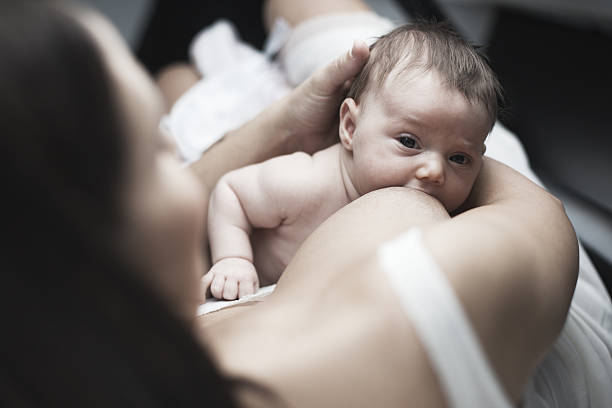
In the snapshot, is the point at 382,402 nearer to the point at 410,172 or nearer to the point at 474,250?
the point at 474,250

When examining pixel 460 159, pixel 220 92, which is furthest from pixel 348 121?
pixel 220 92

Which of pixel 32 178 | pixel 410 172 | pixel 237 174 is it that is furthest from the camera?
pixel 237 174

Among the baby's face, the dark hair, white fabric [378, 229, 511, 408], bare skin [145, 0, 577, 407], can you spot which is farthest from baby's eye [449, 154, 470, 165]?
the dark hair

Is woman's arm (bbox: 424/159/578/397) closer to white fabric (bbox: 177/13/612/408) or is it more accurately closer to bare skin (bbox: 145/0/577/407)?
bare skin (bbox: 145/0/577/407)

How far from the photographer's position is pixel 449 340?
429 millimetres

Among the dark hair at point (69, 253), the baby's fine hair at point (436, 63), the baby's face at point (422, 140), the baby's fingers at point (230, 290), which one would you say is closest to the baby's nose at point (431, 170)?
the baby's face at point (422, 140)

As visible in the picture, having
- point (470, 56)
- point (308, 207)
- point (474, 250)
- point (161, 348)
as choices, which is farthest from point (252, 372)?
point (470, 56)

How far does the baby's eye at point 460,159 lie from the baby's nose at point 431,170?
0.03 metres

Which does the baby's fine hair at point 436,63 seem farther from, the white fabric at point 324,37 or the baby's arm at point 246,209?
the white fabric at point 324,37

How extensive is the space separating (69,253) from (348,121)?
556 millimetres

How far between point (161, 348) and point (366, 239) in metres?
0.27

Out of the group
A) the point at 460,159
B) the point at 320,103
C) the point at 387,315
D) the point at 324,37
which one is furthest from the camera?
the point at 324,37

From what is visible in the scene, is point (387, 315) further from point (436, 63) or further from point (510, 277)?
point (436, 63)

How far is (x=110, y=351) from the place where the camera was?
0.36 m
